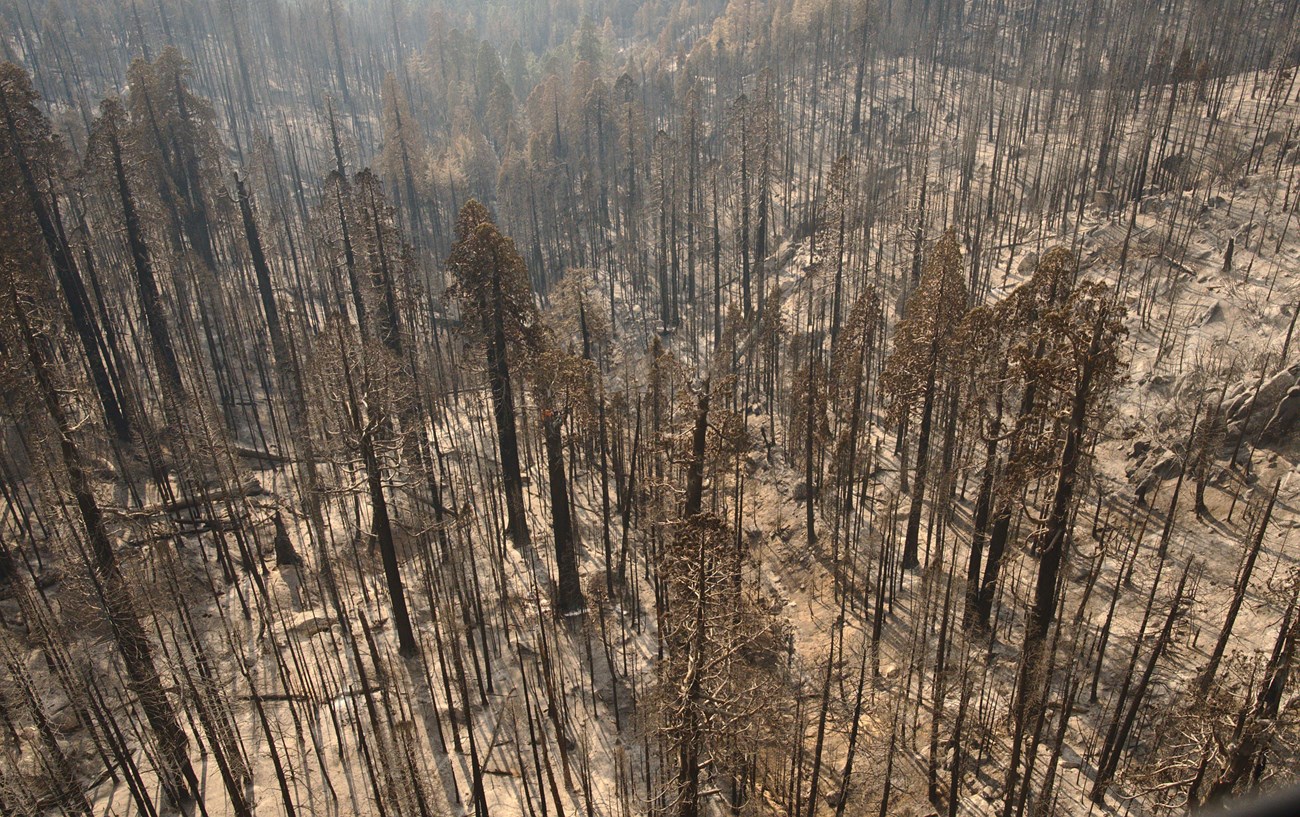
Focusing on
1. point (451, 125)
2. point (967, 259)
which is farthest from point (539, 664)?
point (451, 125)

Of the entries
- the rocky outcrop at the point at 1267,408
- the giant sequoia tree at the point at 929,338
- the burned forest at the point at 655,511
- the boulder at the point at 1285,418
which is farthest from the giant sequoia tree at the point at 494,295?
the boulder at the point at 1285,418

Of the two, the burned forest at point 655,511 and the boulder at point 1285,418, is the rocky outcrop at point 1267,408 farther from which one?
the burned forest at point 655,511

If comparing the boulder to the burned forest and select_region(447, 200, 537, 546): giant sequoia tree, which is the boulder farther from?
select_region(447, 200, 537, 546): giant sequoia tree

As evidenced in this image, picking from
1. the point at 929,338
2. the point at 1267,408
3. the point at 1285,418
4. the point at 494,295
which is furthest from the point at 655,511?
the point at 1285,418

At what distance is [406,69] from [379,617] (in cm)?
11427

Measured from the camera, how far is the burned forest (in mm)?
18719

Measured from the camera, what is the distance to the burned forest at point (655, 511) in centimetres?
1872

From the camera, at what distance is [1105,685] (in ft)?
75.8

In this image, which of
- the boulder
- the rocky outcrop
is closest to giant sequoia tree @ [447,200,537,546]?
the rocky outcrop

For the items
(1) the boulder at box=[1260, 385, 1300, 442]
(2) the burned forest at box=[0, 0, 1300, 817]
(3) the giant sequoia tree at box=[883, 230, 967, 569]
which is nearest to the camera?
(2) the burned forest at box=[0, 0, 1300, 817]

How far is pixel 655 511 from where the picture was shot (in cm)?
3112

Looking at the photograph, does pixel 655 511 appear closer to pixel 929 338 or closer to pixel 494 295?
pixel 494 295

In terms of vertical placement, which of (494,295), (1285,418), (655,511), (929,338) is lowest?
(655,511)

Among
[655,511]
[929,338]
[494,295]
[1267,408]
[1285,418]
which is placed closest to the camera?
[929,338]
